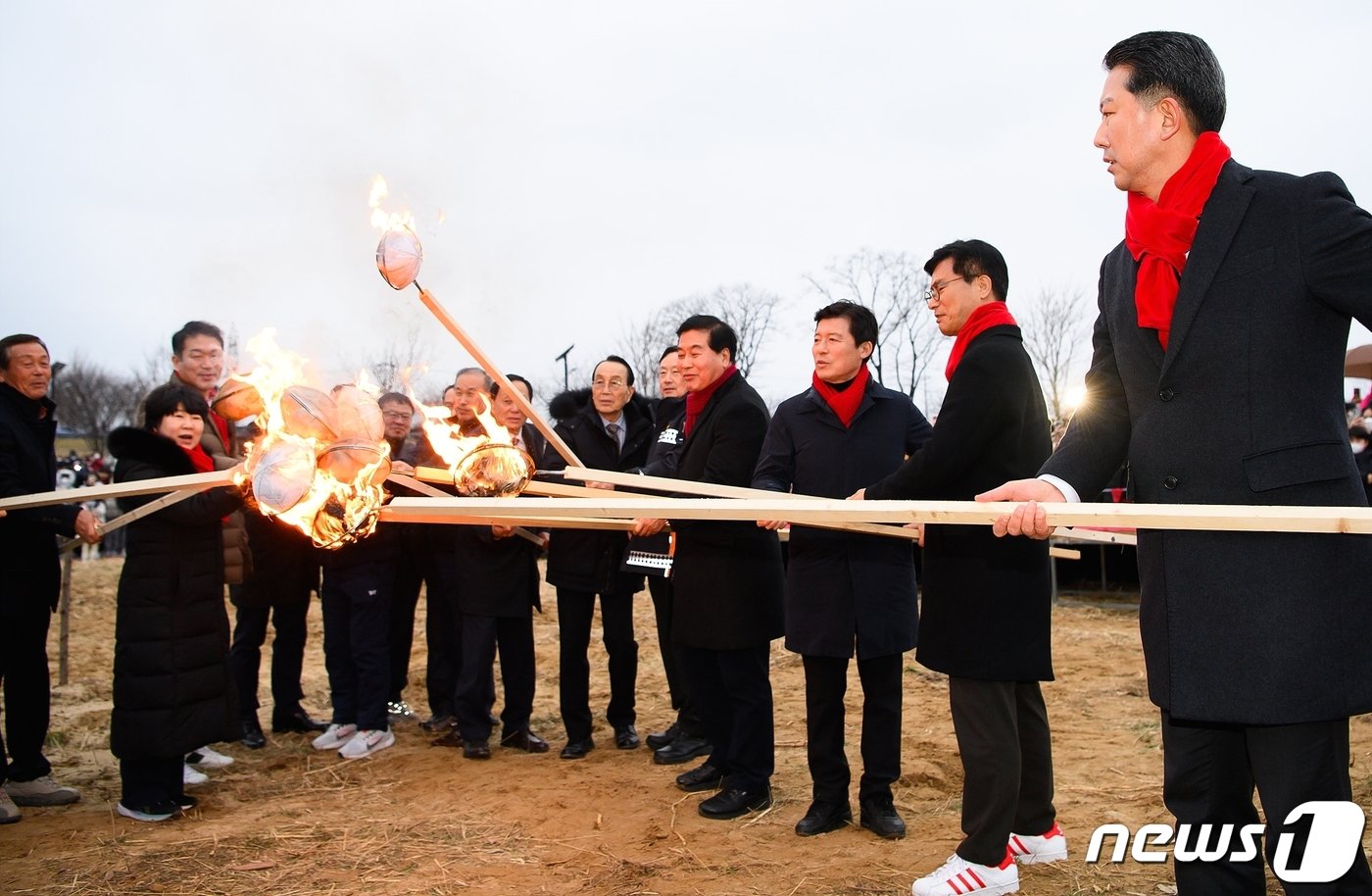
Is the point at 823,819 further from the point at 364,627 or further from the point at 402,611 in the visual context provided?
the point at 402,611

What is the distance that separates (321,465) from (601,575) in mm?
3117

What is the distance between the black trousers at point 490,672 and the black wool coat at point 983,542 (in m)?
3.14

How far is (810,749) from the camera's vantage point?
15.8ft

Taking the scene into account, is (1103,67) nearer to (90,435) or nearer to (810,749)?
(810,749)

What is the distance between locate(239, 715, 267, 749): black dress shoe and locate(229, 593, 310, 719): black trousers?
6 centimetres

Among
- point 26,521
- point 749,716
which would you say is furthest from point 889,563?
point 26,521

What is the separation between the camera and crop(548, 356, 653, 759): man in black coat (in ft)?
21.0

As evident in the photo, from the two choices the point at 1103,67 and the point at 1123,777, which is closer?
the point at 1103,67

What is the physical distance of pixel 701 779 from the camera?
18.2 feet

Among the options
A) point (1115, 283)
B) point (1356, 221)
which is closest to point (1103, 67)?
point (1115, 283)

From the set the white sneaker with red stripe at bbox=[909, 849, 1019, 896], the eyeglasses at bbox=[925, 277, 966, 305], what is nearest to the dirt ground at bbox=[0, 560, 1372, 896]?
the white sneaker with red stripe at bbox=[909, 849, 1019, 896]

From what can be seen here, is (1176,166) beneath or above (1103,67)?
beneath

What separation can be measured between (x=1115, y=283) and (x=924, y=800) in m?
3.14

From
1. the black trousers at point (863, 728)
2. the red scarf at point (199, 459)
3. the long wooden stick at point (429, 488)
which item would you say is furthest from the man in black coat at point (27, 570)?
the black trousers at point (863, 728)
